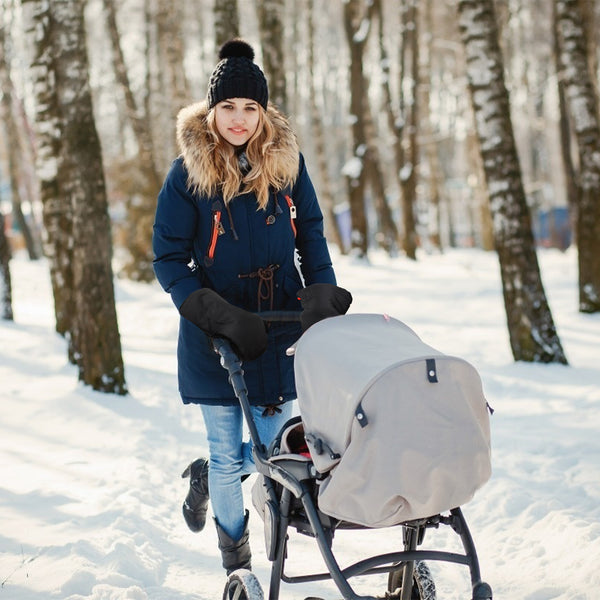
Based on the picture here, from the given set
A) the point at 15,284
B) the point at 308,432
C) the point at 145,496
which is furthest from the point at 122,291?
the point at 308,432

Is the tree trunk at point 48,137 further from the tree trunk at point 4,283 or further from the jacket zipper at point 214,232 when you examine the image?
the jacket zipper at point 214,232

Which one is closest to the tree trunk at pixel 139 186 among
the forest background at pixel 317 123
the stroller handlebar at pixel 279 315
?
the forest background at pixel 317 123

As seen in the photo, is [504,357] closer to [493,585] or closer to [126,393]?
[126,393]

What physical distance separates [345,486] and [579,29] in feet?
32.2

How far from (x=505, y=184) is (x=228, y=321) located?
19.3ft

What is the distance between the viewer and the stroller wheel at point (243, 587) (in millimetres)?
2949

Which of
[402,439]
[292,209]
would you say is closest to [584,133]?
[292,209]

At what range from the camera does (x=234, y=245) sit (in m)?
3.31

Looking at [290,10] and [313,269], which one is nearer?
[313,269]

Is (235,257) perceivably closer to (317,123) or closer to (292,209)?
(292,209)

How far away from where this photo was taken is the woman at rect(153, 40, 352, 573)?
327 cm

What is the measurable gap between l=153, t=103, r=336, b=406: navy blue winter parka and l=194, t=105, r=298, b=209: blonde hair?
4 cm

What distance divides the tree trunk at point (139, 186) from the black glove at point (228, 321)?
563 inches

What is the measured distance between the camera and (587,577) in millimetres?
3621
